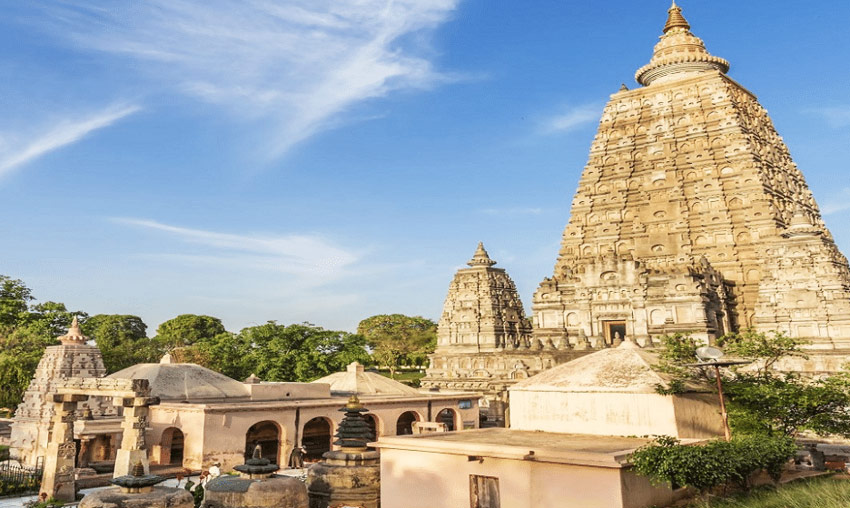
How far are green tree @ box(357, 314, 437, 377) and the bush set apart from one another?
73853 millimetres

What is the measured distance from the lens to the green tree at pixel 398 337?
94.2 metres

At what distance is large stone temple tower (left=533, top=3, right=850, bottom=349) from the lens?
4031cm

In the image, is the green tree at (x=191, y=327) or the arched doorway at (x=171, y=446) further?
the green tree at (x=191, y=327)

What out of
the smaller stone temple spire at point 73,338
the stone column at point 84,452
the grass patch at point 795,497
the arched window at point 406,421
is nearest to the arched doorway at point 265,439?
the stone column at point 84,452

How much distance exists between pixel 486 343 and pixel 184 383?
28994 millimetres

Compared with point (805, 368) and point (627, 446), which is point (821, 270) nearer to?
point (805, 368)

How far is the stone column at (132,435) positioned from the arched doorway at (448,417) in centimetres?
1896

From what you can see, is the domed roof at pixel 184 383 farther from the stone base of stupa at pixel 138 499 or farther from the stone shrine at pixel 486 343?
the stone shrine at pixel 486 343

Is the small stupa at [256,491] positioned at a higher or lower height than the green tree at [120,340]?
lower

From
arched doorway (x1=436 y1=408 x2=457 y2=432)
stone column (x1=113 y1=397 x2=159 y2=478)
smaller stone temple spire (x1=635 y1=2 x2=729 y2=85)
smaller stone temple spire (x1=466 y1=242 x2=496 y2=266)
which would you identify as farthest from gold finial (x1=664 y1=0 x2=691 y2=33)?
stone column (x1=113 y1=397 x2=159 y2=478)

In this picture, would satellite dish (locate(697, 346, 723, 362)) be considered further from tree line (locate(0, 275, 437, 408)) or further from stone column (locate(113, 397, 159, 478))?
tree line (locate(0, 275, 437, 408))

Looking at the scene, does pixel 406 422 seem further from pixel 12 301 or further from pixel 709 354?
pixel 12 301

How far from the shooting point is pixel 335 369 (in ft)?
199

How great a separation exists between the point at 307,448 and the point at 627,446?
2012 cm
